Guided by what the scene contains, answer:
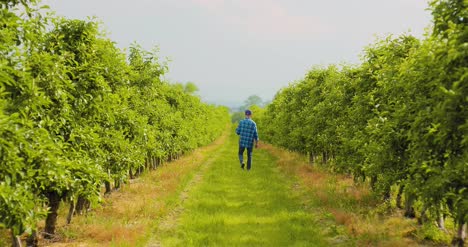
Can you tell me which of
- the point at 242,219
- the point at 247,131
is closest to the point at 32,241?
the point at 242,219

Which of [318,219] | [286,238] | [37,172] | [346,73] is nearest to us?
[37,172]

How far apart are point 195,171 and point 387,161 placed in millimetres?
14395

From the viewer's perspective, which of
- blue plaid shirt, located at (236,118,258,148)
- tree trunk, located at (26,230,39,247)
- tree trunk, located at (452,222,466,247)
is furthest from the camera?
blue plaid shirt, located at (236,118,258,148)

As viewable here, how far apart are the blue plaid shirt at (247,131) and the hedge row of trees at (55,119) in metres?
5.88

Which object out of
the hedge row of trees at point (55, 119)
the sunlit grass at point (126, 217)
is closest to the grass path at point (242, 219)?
the sunlit grass at point (126, 217)

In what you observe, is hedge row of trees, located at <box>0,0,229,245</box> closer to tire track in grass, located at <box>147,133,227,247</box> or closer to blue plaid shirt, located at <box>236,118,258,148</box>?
tire track in grass, located at <box>147,133,227,247</box>

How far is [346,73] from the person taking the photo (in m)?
15.6

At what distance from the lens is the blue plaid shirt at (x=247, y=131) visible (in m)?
19.4

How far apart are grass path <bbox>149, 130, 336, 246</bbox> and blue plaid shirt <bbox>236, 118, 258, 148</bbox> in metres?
2.91

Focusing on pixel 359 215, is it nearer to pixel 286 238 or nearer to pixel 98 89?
pixel 286 238

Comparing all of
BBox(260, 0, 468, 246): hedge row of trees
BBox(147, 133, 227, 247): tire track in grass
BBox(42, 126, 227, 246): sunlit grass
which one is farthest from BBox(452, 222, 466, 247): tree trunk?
BBox(42, 126, 227, 246): sunlit grass

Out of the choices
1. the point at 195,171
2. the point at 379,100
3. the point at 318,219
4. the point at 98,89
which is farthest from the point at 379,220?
the point at 195,171

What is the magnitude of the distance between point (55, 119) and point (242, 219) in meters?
5.87

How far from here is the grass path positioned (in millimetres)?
9516
